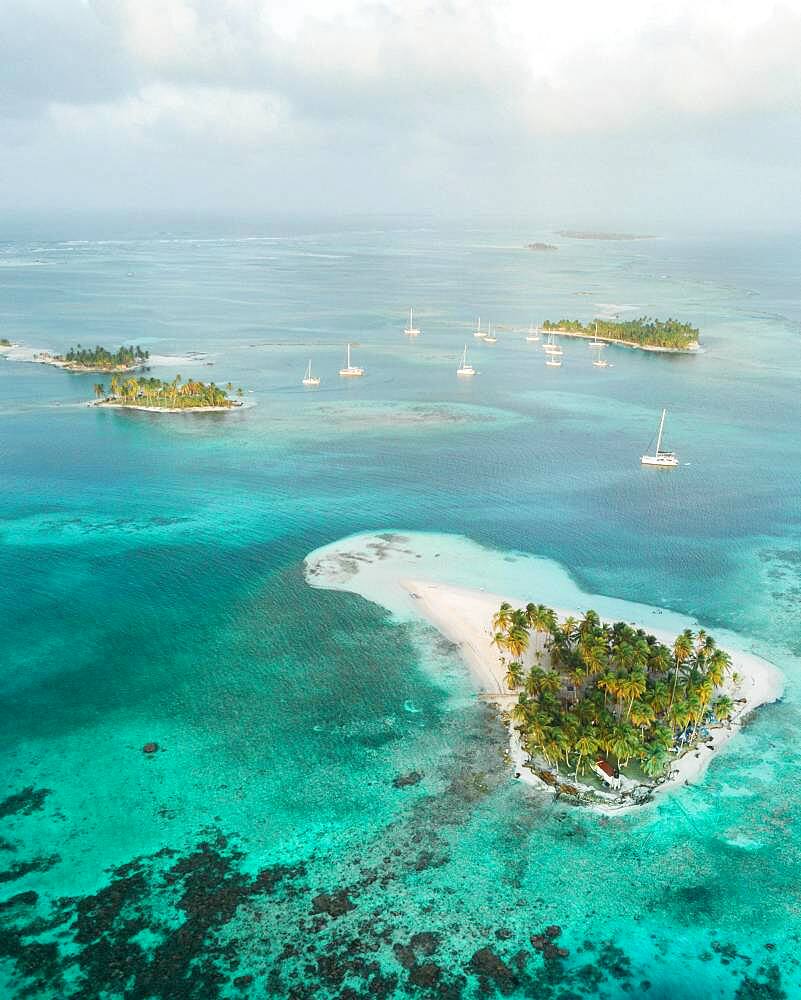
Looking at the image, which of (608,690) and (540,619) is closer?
(608,690)

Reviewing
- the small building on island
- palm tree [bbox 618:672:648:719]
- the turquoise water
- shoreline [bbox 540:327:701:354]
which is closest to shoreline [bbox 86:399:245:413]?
the turquoise water

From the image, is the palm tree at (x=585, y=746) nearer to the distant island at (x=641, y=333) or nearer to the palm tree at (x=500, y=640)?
the palm tree at (x=500, y=640)

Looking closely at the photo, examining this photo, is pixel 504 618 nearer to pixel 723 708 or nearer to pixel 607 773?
pixel 607 773

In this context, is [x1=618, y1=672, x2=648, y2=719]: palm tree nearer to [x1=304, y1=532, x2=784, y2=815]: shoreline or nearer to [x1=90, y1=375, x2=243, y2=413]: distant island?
[x1=304, y1=532, x2=784, y2=815]: shoreline

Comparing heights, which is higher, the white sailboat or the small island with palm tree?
the white sailboat

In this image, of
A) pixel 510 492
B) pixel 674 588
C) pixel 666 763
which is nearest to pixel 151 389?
pixel 510 492

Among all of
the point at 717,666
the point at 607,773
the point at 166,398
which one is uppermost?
the point at 166,398

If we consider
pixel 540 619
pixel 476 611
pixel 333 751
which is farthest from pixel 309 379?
pixel 333 751

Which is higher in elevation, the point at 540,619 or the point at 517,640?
the point at 540,619
